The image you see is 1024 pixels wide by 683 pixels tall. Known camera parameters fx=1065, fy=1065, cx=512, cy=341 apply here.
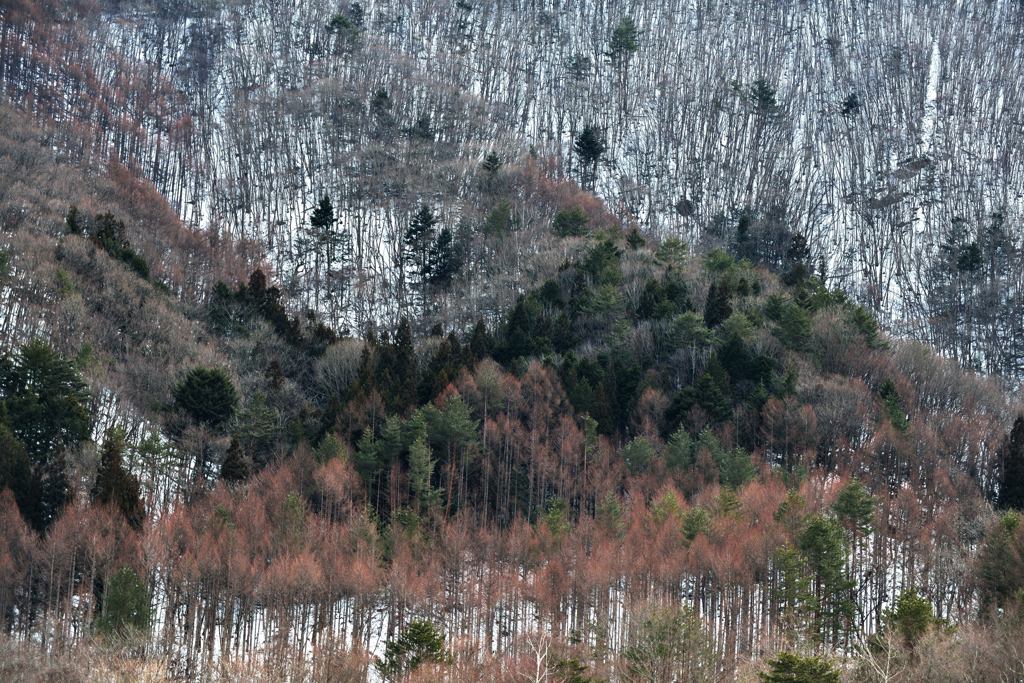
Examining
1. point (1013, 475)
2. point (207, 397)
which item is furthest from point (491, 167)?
point (1013, 475)

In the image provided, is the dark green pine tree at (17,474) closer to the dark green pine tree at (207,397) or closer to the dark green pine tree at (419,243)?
the dark green pine tree at (207,397)

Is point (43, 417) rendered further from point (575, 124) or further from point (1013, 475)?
point (575, 124)

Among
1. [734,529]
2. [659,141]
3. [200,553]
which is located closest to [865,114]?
[659,141]

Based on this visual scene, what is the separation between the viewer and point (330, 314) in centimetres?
7712

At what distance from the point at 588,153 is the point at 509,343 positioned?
129 feet

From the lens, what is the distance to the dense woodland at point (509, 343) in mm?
37375

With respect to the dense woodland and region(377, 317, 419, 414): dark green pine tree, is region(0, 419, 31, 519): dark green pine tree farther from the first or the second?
region(377, 317, 419, 414): dark green pine tree

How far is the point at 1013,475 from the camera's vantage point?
48.8m

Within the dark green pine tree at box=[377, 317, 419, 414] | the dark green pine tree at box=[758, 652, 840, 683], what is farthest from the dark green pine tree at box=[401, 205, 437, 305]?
the dark green pine tree at box=[758, 652, 840, 683]

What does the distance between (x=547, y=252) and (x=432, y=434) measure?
2747 centimetres

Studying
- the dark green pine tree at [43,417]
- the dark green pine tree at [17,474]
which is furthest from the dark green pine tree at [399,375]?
the dark green pine tree at [17,474]

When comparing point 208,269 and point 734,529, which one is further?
point 208,269

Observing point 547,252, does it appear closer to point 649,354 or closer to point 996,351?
point 649,354

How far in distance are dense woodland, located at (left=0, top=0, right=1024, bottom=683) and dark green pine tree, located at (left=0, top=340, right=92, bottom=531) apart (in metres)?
0.15
